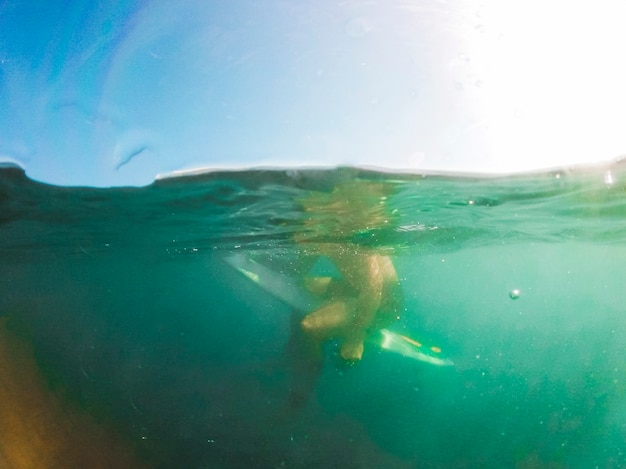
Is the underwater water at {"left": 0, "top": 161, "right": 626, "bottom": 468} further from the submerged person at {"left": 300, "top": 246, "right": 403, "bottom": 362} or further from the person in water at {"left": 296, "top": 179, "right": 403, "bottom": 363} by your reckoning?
the submerged person at {"left": 300, "top": 246, "right": 403, "bottom": 362}

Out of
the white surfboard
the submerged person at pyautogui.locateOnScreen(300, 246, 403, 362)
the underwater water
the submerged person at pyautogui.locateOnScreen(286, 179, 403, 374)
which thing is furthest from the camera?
the white surfboard

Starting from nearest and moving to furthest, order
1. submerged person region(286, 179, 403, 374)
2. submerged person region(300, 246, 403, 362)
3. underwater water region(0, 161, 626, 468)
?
underwater water region(0, 161, 626, 468) → submerged person region(286, 179, 403, 374) → submerged person region(300, 246, 403, 362)

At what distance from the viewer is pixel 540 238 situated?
22.3 m

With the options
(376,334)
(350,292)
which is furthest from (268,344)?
(350,292)

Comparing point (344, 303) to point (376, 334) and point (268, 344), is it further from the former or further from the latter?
point (268, 344)

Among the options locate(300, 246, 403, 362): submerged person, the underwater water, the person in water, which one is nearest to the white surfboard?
the underwater water

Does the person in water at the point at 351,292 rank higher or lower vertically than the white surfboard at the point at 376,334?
higher

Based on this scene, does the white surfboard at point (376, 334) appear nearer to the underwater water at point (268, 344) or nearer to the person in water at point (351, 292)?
the underwater water at point (268, 344)

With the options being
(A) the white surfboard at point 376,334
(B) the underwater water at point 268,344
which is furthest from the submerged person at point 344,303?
(A) the white surfboard at point 376,334

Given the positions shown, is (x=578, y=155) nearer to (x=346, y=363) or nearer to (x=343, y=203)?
(x=343, y=203)

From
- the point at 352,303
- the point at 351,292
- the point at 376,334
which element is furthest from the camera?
the point at 376,334

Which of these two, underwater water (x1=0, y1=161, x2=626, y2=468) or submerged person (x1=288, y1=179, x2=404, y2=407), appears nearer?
underwater water (x1=0, y1=161, x2=626, y2=468)

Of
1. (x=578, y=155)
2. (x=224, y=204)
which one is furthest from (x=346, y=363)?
(x=578, y=155)

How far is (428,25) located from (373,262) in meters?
8.95
